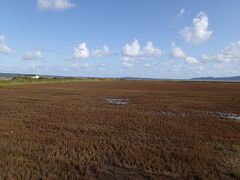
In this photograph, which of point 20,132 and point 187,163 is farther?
point 20,132

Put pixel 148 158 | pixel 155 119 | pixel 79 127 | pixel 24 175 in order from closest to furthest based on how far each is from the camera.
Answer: pixel 24 175 < pixel 148 158 < pixel 79 127 < pixel 155 119

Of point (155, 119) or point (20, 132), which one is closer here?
point (20, 132)

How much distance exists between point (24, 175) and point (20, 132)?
587cm

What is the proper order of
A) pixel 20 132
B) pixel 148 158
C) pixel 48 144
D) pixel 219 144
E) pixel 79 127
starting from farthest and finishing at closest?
pixel 79 127 < pixel 20 132 < pixel 219 144 < pixel 48 144 < pixel 148 158

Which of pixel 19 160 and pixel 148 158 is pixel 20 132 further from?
pixel 148 158

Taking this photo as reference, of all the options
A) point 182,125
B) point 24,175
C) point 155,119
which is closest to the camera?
point 24,175

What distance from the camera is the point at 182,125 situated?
16.5 meters

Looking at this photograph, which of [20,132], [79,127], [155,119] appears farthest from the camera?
[155,119]

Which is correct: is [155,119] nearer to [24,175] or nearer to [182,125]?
[182,125]

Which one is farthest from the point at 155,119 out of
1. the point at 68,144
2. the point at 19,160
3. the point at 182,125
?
the point at 19,160

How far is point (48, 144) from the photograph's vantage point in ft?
36.9

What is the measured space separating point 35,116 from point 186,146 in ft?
35.4

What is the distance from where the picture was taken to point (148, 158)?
975cm

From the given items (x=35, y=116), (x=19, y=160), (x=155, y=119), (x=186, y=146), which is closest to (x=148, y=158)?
(x=186, y=146)
